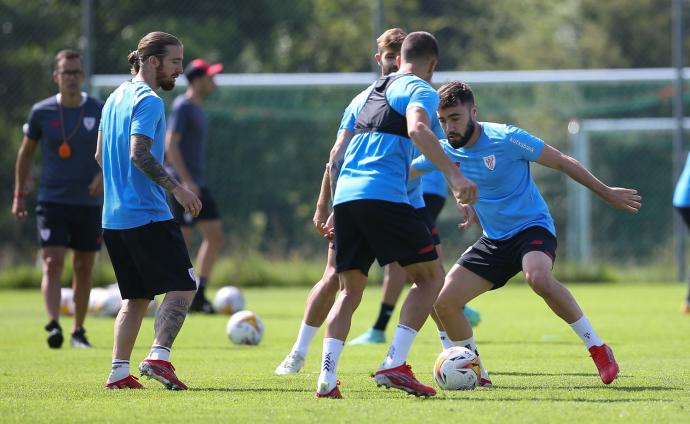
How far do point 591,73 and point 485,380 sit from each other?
15.2m

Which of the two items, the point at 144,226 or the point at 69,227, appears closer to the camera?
the point at 144,226

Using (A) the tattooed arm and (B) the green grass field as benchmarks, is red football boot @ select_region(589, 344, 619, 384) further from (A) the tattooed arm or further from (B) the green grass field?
(A) the tattooed arm

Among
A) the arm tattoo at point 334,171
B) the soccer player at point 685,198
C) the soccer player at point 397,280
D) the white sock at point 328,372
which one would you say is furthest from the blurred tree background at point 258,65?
the white sock at point 328,372

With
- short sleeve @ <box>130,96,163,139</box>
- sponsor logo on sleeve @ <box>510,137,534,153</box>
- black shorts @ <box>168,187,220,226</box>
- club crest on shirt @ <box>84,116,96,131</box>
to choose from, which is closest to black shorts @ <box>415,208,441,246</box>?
sponsor logo on sleeve @ <box>510,137,534,153</box>

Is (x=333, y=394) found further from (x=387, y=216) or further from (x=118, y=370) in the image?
(x=118, y=370)

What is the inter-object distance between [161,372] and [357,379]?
1.29m

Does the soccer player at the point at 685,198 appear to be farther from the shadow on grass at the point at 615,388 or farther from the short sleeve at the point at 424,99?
the short sleeve at the point at 424,99

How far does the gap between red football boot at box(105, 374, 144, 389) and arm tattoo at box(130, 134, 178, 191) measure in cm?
116

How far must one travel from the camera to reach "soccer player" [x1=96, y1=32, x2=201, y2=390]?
22.8ft

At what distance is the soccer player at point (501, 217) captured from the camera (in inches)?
281

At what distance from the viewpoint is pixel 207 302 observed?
44.9 ft

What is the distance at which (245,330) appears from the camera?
397 inches

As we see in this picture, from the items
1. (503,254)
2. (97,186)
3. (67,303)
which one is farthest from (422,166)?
(67,303)

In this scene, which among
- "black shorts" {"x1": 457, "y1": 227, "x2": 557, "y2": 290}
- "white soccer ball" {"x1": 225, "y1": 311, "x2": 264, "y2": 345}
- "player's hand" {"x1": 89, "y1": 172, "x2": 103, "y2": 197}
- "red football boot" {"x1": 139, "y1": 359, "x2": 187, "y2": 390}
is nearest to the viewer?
"red football boot" {"x1": 139, "y1": 359, "x2": 187, "y2": 390}
